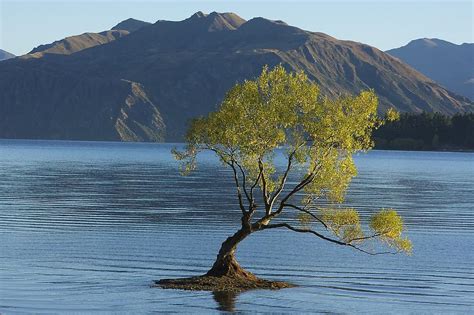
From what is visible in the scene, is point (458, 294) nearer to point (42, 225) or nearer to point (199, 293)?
point (199, 293)

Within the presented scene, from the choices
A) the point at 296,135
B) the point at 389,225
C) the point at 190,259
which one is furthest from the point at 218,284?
the point at 190,259

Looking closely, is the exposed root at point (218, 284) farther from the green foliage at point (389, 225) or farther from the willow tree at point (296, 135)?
the green foliage at point (389, 225)

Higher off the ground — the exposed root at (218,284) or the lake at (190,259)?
the exposed root at (218,284)

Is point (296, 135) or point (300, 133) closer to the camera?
point (296, 135)

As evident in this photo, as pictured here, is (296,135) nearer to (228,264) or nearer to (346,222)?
(346,222)

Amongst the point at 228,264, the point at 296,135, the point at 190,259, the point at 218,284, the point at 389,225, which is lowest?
the point at 190,259

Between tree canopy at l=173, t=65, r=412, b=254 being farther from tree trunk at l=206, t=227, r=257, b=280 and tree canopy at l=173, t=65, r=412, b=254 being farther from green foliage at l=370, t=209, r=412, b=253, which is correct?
tree trunk at l=206, t=227, r=257, b=280

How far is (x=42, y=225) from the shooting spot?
90.5m

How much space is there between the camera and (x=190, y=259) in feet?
234

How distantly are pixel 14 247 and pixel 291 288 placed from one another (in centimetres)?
2678

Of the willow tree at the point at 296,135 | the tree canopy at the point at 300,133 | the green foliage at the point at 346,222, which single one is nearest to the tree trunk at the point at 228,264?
the willow tree at the point at 296,135

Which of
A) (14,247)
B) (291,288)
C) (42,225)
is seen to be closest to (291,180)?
(42,225)

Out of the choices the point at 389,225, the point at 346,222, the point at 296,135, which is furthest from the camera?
the point at 346,222

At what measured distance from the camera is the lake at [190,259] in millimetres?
53875
